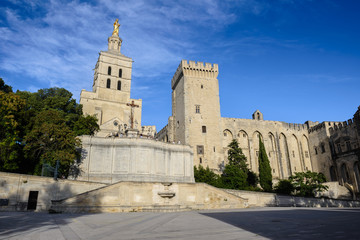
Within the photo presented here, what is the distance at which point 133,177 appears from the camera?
1055 inches

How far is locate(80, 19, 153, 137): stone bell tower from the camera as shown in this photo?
51312 mm

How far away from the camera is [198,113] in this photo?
46062 millimetres

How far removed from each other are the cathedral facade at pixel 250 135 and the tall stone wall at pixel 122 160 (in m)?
14.9

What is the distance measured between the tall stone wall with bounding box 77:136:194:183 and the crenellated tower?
582 inches

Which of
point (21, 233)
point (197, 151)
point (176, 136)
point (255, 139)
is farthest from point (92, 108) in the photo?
point (21, 233)

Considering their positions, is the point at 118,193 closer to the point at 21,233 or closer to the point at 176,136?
the point at 21,233

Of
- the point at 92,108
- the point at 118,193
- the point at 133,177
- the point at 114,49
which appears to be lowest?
the point at 118,193

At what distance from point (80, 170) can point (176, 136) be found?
2429 centimetres

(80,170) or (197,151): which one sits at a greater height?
(197,151)

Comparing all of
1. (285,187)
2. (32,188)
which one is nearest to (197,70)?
(285,187)

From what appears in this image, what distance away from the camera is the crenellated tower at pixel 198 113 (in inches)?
1724

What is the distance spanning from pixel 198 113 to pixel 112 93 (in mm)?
21382

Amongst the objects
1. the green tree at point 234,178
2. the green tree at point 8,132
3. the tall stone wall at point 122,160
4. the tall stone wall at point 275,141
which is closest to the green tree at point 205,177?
the green tree at point 234,178

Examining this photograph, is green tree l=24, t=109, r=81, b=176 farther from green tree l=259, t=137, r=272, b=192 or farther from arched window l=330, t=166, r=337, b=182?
arched window l=330, t=166, r=337, b=182
